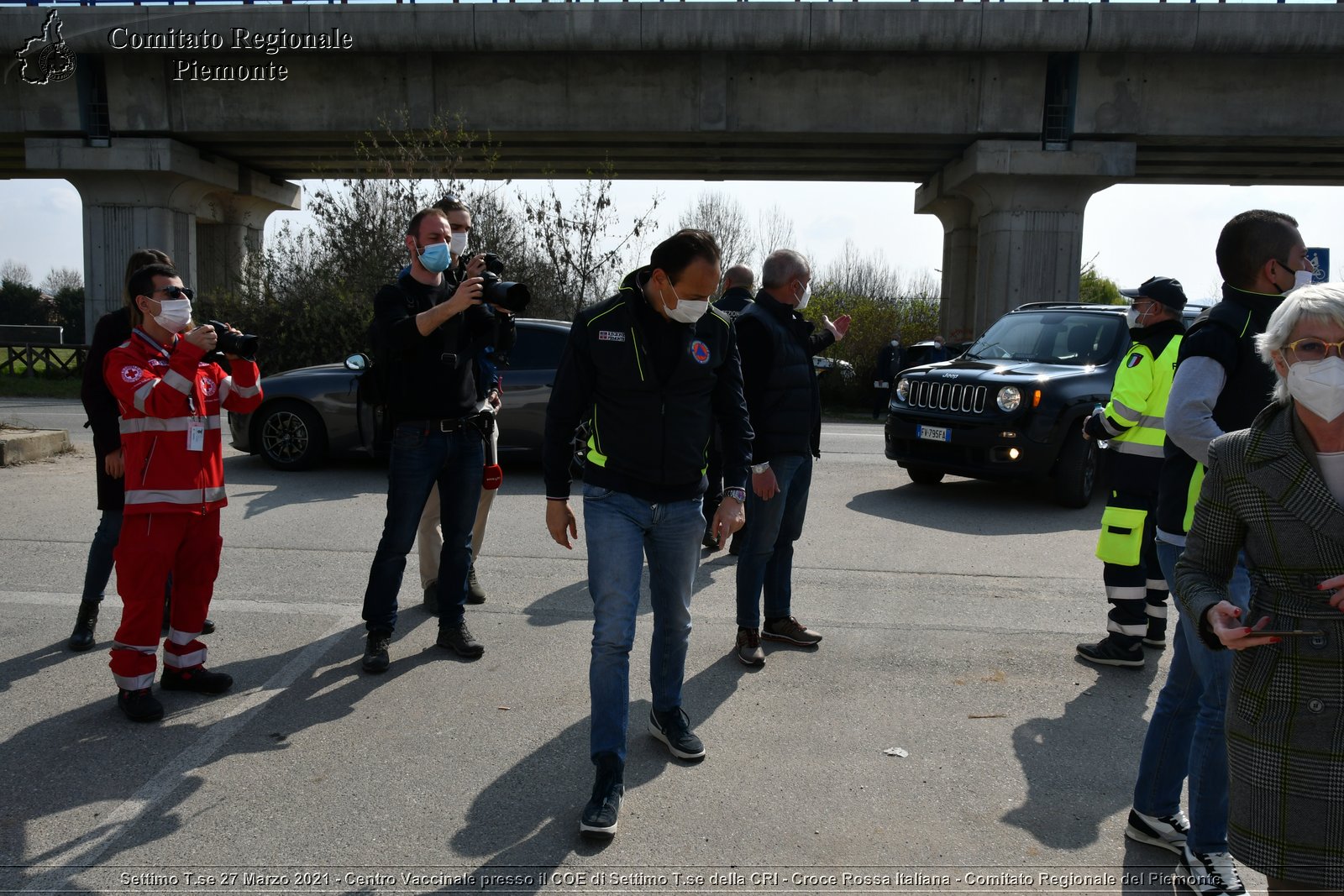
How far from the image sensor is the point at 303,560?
281 inches

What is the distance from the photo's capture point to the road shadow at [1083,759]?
143 inches

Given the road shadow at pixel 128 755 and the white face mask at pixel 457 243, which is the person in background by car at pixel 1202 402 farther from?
the white face mask at pixel 457 243

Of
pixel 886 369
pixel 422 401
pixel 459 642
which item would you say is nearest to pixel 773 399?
pixel 422 401

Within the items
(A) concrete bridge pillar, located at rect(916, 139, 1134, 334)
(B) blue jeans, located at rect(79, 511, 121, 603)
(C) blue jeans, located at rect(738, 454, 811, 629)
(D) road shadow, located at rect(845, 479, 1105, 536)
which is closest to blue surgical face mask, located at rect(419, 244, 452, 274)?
(C) blue jeans, located at rect(738, 454, 811, 629)

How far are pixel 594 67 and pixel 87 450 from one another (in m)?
15.7

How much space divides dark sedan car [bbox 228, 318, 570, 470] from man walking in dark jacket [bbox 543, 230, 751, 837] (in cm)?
705

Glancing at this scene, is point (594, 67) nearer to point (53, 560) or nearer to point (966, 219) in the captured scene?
point (966, 219)

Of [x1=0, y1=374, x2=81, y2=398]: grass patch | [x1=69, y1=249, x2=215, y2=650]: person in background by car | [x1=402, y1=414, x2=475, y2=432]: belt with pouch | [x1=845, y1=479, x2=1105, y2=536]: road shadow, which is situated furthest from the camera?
[x1=0, y1=374, x2=81, y2=398]: grass patch

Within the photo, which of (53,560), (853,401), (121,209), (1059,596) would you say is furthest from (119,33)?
(1059,596)

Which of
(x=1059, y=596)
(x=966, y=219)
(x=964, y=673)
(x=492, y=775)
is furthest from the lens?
(x=966, y=219)

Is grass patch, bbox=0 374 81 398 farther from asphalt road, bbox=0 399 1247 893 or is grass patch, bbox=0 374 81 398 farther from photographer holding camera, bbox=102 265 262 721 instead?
photographer holding camera, bbox=102 265 262 721

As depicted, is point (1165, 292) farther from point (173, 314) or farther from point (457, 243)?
point (173, 314)

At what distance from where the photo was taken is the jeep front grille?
32.2 ft

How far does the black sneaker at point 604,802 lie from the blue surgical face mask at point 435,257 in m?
2.49
